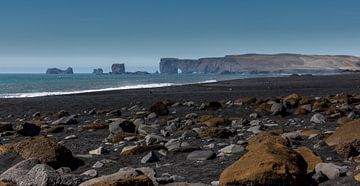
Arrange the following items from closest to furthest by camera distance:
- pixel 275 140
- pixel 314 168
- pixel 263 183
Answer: pixel 263 183, pixel 314 168, pixel 275 140

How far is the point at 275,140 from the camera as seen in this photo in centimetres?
802

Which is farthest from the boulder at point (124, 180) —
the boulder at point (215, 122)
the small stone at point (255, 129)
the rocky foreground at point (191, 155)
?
the boulder at point (215, 122)

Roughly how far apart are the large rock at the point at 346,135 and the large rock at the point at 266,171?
2.45 metres

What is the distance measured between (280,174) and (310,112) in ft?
35.0

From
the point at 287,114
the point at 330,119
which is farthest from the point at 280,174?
the point at 287,114

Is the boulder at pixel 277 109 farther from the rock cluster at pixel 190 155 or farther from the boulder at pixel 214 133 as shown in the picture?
the boulder at pixel 214 133

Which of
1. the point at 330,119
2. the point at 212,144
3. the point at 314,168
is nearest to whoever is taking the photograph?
the point at 314,168

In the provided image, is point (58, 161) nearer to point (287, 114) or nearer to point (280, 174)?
point (280, 174)

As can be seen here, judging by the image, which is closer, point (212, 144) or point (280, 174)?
point (280, 174)

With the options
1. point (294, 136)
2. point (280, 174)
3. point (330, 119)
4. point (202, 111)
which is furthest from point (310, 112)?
point (280, 174)

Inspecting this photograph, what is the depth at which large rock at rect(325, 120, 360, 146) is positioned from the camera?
8.12 m

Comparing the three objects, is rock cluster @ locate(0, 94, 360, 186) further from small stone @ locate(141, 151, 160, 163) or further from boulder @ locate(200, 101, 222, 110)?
boulder @ locate(200, 101, 222, 110)

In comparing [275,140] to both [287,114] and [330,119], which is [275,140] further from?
[287,114]

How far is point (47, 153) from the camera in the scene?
7.55m
